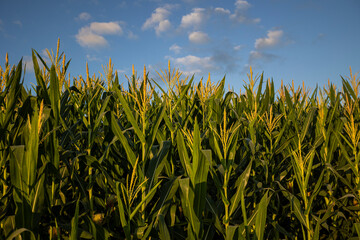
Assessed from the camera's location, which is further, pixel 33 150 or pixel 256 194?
pixel 256 194

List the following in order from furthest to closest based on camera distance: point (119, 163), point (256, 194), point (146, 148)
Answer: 1. point (256, 194)
2. point (119, 163)
3. point (146, 148)

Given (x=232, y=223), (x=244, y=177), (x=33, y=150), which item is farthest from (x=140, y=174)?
(x=232, y=223)

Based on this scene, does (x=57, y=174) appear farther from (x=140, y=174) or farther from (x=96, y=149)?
(x=96, y=149)

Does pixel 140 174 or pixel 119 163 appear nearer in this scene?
pixel 140 174

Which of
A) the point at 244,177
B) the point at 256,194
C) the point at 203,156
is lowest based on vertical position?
the point at 256,194

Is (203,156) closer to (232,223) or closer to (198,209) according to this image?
(198,209)

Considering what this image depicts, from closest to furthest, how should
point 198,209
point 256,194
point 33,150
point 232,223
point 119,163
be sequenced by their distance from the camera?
point 33,150
point 198,209
point 232,223
point 119,163
point 256,194

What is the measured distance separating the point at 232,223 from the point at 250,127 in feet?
3.14

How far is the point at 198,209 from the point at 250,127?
46.0 inches

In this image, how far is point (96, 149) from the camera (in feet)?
9.74

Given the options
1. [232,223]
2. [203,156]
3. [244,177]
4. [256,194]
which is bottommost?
[232,223]

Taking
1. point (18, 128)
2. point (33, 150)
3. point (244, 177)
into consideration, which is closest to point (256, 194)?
point (244, 177)

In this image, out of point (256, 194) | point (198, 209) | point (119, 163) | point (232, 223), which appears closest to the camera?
point (198, 209)

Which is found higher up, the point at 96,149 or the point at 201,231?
the point at 96,149
